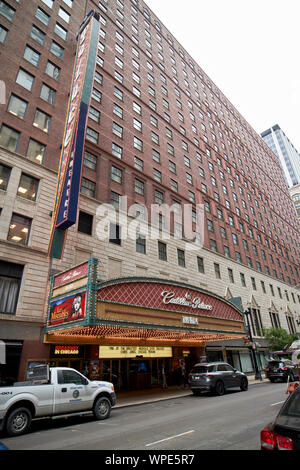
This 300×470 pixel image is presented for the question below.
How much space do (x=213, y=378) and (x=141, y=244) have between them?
1320 centimetres

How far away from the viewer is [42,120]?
75.0 ft

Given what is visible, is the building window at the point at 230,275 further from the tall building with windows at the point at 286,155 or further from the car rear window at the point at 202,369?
the tall building with windows at the point at 286,155

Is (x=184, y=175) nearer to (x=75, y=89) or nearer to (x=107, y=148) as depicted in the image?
(x=107, y=148)

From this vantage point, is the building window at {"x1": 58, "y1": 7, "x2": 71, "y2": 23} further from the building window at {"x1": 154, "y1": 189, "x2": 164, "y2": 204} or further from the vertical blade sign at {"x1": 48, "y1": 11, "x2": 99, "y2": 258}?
the building window at {"x1": 154, "y1": 189, "x2": 164, "y2": 204}

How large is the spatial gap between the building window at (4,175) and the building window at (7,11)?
15156mm

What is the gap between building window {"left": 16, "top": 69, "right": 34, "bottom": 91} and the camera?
74.5 ft

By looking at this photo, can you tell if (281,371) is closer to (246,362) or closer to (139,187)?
(246,362)

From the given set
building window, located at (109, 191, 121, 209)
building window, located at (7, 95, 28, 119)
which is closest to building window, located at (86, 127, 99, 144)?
building window, located at (109, 191, 121, 209)

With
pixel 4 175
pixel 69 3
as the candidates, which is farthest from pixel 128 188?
pixel 69 3

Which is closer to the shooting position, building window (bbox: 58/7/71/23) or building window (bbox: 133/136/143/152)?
building window (bbox: 58/7/71/23)

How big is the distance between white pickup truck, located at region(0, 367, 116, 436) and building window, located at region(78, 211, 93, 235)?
41.7 ft

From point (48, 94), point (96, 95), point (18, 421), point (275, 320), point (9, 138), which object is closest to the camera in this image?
point (18, 421)

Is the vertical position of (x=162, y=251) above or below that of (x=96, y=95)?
below

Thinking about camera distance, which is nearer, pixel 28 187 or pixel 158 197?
pixel 28 187
